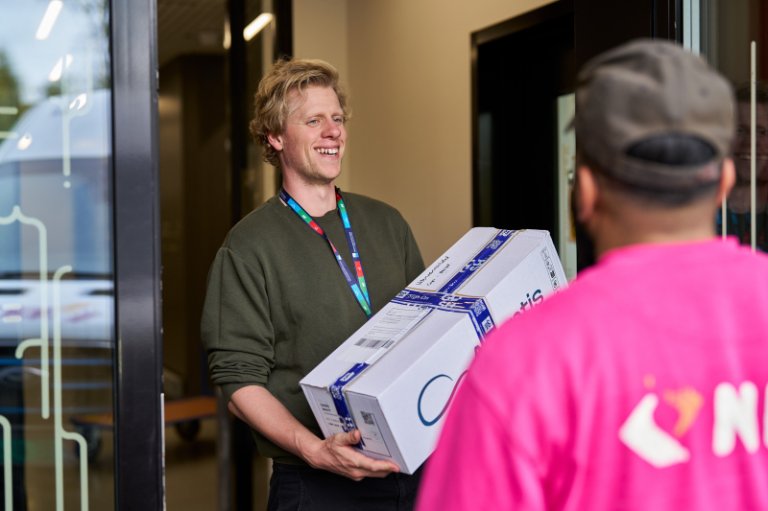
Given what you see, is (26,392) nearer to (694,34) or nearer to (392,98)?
(694,34)

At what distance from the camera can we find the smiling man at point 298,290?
5.59ft

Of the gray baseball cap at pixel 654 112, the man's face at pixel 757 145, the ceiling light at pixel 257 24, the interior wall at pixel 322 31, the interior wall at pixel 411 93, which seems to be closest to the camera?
the gray baseball cap at pixel 654 112

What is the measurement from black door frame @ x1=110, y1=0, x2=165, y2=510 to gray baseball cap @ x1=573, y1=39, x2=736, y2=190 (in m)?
1.06

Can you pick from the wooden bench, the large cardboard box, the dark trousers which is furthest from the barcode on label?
the wooden bench

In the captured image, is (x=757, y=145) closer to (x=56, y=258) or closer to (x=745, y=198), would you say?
(x=745, y=198)

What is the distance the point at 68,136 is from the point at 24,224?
0.18m

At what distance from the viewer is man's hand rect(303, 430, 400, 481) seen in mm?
1510

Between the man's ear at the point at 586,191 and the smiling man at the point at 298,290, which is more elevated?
→ the man's ear at the point at 586,191

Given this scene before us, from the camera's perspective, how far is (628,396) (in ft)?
2.51

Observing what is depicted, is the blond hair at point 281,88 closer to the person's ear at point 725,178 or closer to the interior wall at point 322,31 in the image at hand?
the person's ear at point 725,178

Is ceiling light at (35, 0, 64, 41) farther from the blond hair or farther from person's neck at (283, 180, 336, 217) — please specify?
person's neck at (283, 180, 336, 217)

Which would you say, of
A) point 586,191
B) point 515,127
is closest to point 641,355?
point 586,191

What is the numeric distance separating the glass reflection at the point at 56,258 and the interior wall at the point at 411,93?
2.03m

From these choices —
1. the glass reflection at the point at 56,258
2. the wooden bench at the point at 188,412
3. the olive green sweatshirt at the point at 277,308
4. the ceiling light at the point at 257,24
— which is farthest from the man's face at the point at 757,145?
the ceiling light at the point at 257,24
